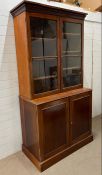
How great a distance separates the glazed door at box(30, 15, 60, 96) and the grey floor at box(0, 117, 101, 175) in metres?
1.00

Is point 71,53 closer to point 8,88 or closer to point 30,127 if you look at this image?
point 8,88

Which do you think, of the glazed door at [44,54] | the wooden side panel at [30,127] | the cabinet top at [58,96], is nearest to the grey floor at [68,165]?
the wooden side panel at [30,127]

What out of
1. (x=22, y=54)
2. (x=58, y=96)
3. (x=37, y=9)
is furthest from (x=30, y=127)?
(x=37, y=9)

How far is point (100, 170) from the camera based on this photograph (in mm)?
2105

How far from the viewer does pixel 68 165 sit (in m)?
2.21

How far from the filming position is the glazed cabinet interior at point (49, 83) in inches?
80.0

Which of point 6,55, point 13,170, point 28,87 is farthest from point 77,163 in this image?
point 6,55

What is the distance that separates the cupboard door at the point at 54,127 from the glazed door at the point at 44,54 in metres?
0.24

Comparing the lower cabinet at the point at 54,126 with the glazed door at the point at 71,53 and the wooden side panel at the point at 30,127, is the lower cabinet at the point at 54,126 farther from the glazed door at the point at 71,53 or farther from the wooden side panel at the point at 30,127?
the glazed door at the point at 71,53

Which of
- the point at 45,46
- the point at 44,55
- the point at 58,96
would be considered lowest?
the point at 58,96

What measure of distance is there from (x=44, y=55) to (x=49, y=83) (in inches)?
15.8

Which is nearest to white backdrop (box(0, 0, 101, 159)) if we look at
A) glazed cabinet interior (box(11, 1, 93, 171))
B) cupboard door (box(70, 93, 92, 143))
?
glazed cabinet interior (box(11, 1, 93, 171))

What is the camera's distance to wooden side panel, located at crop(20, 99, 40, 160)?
6.82 feet

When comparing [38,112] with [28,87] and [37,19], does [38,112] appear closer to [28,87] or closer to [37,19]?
[28,87]
